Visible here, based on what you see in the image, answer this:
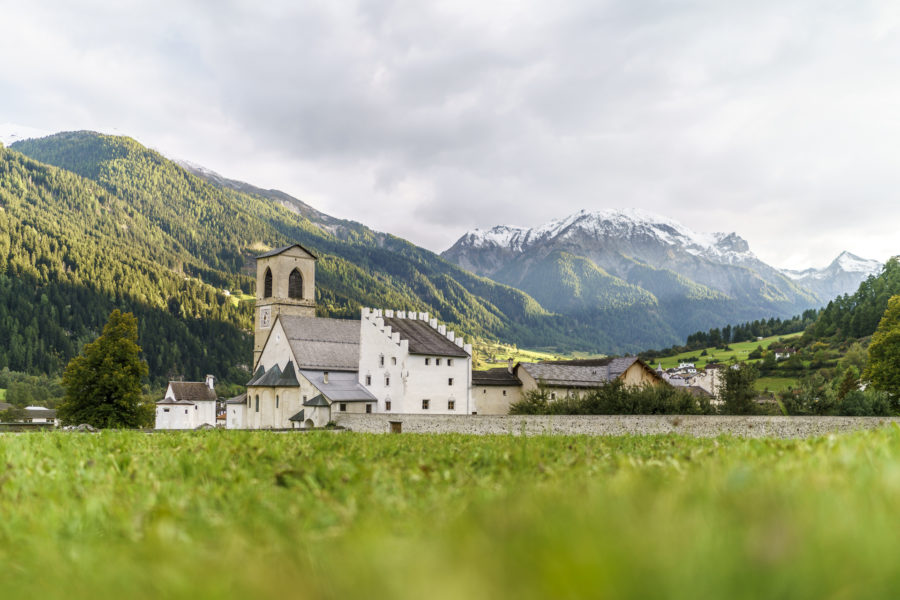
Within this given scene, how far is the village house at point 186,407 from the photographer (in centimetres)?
11575

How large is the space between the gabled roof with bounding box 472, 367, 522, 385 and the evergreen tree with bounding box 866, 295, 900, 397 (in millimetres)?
33933

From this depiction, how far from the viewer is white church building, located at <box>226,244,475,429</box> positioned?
6481 cm

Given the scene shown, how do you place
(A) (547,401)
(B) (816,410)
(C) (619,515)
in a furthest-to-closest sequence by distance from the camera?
1. (B) (816,410)
2. (A) (547,401)
3. (C) (619,515)

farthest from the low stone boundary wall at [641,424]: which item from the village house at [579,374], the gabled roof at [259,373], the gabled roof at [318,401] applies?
the gabled roof at [259,373]

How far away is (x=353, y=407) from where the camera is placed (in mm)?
67062

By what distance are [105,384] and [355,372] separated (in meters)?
25.2

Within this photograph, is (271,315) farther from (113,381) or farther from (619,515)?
(619,515)

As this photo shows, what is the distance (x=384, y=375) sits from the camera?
66.1 metres

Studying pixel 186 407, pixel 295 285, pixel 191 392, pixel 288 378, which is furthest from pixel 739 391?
pixel 191 392

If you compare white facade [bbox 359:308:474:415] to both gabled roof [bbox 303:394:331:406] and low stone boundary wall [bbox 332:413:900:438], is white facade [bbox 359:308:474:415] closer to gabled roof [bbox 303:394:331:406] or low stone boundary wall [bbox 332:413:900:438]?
gabled roof [bbox 303:394:331:406]

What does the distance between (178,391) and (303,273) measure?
44.4m

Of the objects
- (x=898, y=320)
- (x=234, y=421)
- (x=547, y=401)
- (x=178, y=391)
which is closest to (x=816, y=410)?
(x=898, y=320)

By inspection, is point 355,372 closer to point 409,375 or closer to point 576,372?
point 409,375

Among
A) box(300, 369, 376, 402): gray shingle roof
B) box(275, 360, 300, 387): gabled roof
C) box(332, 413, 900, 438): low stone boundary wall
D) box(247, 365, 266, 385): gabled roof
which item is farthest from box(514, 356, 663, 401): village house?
box(247, 365, 266, 385): gabled roof
